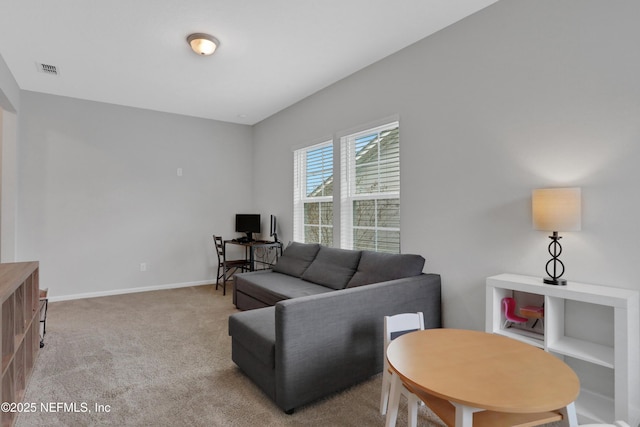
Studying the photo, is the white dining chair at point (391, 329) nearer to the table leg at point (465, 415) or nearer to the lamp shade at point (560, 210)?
the table leg at point (465, 415)

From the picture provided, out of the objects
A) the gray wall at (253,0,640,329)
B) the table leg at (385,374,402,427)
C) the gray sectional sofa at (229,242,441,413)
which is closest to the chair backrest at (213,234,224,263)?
the gray sectional sofa at (229,242,441,413)

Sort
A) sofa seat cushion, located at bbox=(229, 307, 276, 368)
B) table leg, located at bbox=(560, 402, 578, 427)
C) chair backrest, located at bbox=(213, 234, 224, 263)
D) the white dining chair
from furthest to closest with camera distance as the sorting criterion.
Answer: chair backrest, located at bbox=(213, 234, 224, 263) < sofa seat cushion, located at bbox=(229, 307, 276, 368) < the white dining chair < table leg, located at bbox=(560, 402, 578, 427)

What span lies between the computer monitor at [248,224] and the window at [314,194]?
0.96 meters

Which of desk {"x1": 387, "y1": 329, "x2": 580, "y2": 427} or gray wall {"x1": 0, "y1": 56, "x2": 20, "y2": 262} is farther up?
gray wall {"x1": 0, "y1": 56, "x2": 20, "y2": 262}

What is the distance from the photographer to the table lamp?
1.91 meters

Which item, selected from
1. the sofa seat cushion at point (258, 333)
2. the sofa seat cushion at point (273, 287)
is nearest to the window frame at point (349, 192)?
the sofa seat cushion at point (273, 287)

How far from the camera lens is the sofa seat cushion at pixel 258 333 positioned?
2082 millimetres

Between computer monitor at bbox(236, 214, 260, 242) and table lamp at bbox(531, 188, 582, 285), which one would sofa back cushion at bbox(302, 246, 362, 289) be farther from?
computer monitor at bbox(236, 214, 260, 242)

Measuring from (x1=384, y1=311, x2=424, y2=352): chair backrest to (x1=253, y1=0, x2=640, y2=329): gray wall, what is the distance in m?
0.84

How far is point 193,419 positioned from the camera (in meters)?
1.93

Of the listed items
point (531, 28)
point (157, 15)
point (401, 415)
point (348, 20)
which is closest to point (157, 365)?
point (401, 415)

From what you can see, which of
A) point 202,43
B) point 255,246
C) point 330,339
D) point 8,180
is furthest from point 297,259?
point 8,180

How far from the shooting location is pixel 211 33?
287 cm

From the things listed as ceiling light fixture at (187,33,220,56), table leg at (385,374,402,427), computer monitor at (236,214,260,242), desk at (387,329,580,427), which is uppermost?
ceiling light fixture at (187,33,220,56)
